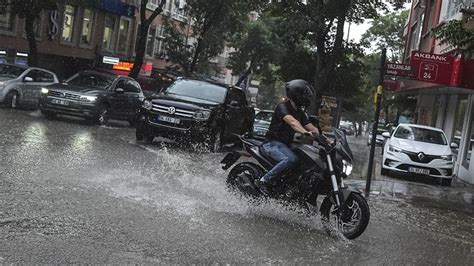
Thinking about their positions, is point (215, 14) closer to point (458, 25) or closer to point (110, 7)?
point (110, 7)

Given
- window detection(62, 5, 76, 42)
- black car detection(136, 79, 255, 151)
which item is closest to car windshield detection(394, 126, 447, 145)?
black car detection(136, 79, 255, 151)

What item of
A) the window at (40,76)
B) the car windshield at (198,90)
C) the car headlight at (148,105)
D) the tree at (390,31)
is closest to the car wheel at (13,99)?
the window at (40,76)

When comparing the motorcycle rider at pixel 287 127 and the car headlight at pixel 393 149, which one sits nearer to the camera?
the motorcycle rider at pixel 287 127

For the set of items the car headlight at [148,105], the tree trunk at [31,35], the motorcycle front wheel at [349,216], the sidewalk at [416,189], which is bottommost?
the sidewalk at [416,189]

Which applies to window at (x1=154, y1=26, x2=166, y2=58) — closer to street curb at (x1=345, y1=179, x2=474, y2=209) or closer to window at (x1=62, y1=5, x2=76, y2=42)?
window at (x1=62, y1=5, x2=76, y2=42)

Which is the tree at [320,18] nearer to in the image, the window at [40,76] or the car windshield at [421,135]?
the car windshield at [421,135]

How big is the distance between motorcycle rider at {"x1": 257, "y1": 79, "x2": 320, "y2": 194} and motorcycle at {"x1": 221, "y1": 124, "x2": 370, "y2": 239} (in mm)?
100

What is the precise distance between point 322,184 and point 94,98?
37.4 ft

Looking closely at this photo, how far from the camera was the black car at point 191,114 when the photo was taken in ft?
45.9

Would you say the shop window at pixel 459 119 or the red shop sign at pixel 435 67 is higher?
the red shop sign at pixel 435 67

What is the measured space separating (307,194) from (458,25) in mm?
5346

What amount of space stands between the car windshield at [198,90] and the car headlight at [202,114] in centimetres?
96

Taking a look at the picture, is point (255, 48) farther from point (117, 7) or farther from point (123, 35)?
point (117, 7)

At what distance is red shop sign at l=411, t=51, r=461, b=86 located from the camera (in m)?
17.1
